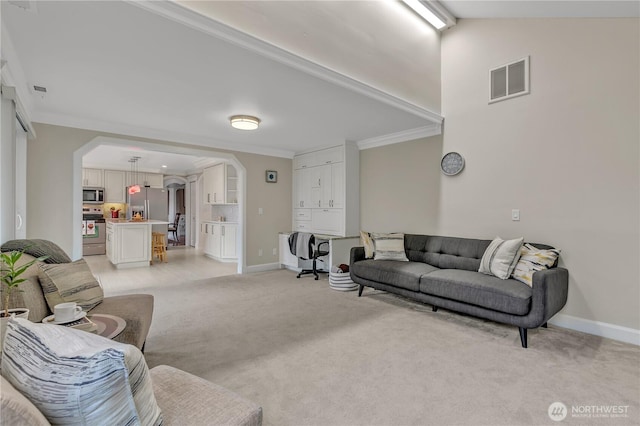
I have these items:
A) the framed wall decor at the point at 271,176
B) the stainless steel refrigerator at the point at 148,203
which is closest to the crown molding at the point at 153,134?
the framed wall decor at the point at 271,176

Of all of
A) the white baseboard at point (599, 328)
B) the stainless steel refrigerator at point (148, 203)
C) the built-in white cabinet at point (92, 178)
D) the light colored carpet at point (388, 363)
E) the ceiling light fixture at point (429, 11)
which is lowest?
the light colored carpet at point (388, 363)

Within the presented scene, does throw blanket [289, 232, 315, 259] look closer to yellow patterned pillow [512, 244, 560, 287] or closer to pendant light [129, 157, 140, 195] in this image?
yellow patterned pillow [512, 244, 560, 287]

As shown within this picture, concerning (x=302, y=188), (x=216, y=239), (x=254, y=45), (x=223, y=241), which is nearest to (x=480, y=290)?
(x=254, y=45)

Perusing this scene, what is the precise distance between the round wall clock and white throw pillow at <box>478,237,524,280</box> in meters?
1.14

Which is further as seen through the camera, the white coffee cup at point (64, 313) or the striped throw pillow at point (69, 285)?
the striped throw pillow at point (69, 285)

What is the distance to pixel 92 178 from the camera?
824cm

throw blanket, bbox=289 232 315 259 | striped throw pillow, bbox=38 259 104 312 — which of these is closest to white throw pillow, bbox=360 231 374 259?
throw blanket, bbox=289 232 315 259

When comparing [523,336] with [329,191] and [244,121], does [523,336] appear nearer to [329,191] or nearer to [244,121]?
[329,191]

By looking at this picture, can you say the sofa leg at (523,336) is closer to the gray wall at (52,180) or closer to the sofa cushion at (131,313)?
the sofa cushion at (131,313)

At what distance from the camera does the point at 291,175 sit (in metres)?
6.39

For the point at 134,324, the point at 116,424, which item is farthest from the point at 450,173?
the point at 116,424

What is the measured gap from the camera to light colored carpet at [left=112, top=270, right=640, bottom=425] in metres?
1.83

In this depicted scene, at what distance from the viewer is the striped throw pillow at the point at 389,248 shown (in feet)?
13.6

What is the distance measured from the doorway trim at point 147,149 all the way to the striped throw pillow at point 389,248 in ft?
8.52
